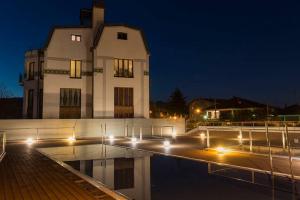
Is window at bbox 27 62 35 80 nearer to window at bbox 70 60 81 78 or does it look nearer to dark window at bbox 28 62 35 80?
dark window at bbox 28 62 35 80

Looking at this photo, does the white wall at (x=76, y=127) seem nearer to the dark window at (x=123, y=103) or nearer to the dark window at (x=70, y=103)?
the dark window at (x=123, y=103)

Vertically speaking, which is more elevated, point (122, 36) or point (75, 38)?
point (122, 36)

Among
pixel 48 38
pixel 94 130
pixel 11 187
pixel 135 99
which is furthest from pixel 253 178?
pixel 48 38

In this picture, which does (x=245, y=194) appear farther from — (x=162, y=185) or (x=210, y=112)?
(x=210, y=112)

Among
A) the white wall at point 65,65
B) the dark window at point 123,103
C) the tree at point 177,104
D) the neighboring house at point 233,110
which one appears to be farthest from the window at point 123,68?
the tree at point 177,104

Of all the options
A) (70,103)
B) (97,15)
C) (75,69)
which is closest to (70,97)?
(70,103)

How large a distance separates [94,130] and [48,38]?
10.9 meters

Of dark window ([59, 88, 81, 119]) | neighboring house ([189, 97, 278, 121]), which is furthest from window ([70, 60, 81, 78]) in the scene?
neighboring house ([189, 97, 278, 121])

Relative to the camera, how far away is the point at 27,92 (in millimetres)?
32875

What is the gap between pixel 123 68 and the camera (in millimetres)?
32344

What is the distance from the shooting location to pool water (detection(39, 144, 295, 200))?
703 cm

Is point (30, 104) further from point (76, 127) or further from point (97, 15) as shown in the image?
point (97, 15)

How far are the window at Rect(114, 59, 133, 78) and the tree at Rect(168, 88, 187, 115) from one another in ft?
126

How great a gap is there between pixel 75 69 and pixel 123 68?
517 cm
